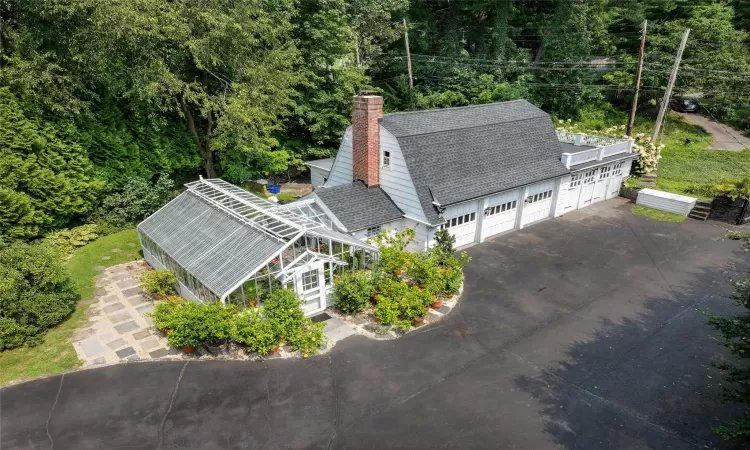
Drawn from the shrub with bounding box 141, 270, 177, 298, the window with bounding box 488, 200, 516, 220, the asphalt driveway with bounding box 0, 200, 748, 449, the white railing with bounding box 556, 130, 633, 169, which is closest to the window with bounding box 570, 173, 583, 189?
the white railing with bounding box 556, 130, 633, 169

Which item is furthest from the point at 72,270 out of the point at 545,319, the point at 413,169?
the point at 545,319

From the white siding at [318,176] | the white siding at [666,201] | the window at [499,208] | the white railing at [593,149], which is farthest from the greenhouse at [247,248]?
the white siding at [666,201]

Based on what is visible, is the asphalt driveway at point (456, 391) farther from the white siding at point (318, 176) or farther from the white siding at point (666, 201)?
the white siding at point (318, 176)

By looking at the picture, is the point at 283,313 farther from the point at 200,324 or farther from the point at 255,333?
the point at 200,324

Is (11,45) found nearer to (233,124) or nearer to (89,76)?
(89,76)

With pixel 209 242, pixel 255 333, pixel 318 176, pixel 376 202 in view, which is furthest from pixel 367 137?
pixel 255 333

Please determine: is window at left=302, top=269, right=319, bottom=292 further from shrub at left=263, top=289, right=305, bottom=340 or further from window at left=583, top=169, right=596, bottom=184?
window at left=583, top=169, right=596, bottom=184
